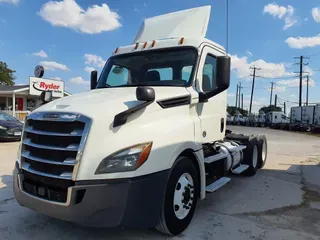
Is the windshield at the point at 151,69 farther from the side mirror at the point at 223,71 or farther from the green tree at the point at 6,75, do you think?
the green tree at the point at 6,75

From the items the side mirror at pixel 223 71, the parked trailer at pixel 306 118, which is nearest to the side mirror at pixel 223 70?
the side mirror at pixel 223 71

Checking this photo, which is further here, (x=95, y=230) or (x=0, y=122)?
(x=0, y=122)

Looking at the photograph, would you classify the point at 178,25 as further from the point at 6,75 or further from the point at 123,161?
the point at 6,75

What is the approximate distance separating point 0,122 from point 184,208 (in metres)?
12.7

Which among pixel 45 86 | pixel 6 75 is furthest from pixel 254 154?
pixel 6 75

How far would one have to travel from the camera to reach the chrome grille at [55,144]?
312 centimetres

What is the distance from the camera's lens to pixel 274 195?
588 cm

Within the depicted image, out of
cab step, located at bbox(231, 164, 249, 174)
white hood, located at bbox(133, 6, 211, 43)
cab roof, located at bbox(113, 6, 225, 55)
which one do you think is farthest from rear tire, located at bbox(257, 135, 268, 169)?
white hood, located at bbox(133, 6, 211, 43)

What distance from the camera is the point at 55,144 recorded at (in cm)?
328

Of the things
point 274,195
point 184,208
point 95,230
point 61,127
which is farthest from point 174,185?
point 274,195

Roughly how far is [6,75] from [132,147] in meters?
56.8

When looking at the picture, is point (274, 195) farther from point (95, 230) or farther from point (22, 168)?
point (22, 168)

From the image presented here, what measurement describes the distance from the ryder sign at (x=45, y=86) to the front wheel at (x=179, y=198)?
77.1 ft

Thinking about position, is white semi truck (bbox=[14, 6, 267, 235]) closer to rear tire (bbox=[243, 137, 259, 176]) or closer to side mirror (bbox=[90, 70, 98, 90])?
side mirror (bbox=[90, 70, 98, 90])
